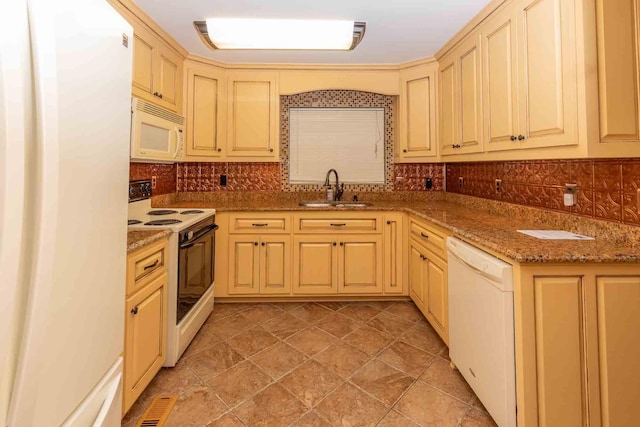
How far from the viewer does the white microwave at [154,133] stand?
5.96 ft

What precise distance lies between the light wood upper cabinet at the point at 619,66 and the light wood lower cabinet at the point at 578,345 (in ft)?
1.98

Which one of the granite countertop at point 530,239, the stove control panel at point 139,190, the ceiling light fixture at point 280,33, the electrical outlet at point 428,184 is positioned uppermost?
the ceiling light fixture at point 280,33

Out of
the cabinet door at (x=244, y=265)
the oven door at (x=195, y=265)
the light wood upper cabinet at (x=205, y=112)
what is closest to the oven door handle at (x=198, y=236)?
the oven door at (x=195, y=265)

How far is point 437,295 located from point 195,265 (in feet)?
5.64

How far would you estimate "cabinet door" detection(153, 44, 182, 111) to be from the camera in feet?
7.89

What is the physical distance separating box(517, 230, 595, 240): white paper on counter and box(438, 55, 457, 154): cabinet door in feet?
3.73

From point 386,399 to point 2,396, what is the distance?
5.13ft

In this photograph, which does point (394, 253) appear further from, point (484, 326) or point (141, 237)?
point (141, 237)

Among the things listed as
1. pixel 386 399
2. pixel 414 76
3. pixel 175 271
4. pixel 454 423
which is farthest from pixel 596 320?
pixel 414 76

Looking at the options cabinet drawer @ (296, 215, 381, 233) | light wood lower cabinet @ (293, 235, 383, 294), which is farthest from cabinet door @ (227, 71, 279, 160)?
light wood lower cabinet @ (293, 235, 383, 294)

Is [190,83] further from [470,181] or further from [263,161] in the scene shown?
[470,181]

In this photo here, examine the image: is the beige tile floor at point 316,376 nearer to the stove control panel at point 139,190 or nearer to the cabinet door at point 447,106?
the stove control panel at point 139,190

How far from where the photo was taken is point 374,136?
11.0 feet

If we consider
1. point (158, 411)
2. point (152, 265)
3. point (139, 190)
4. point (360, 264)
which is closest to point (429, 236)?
point (360, 264)
